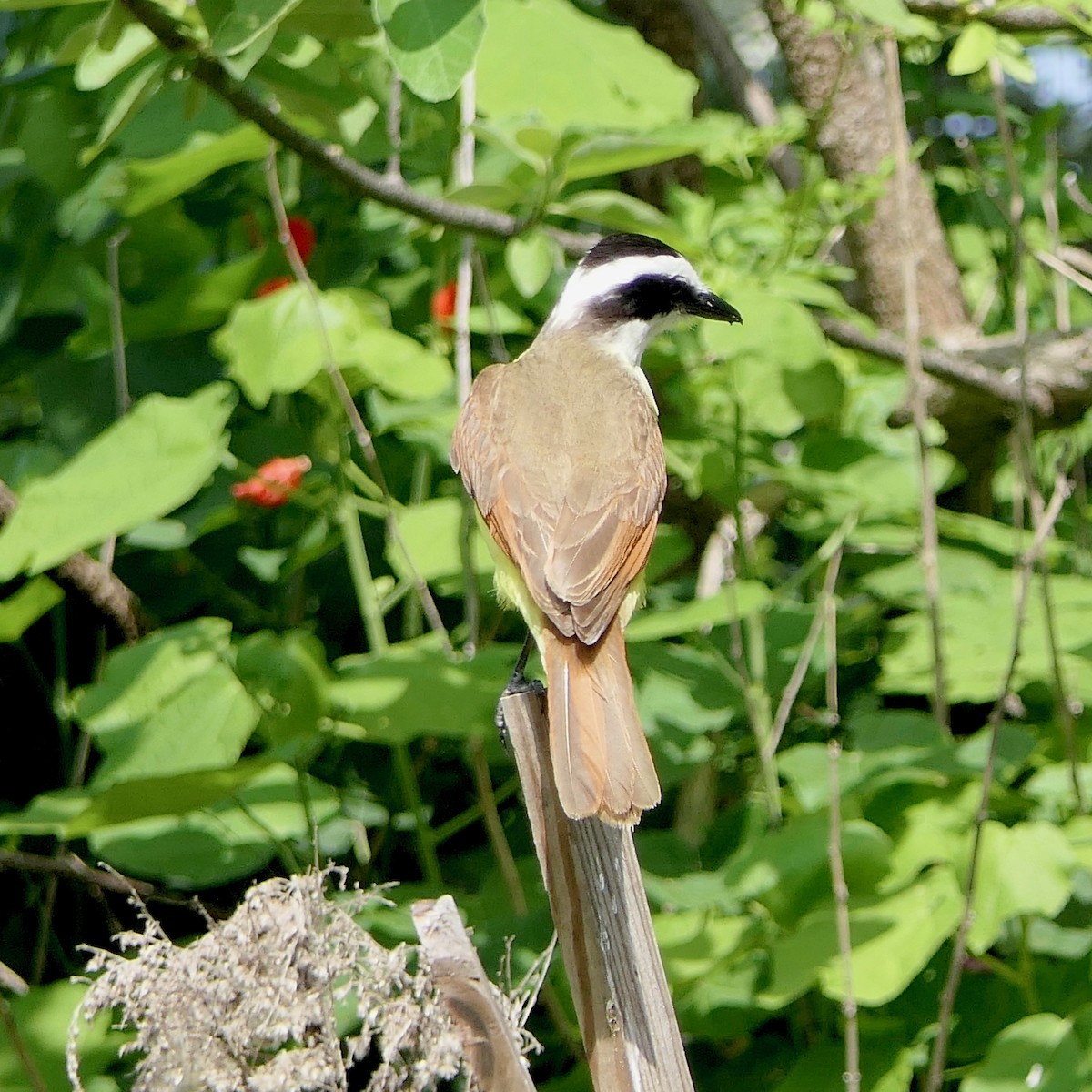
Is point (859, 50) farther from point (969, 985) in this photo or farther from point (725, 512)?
point (969, 985)

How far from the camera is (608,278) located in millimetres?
2580

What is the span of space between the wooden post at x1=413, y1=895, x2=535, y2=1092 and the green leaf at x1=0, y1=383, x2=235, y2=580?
1.02 m

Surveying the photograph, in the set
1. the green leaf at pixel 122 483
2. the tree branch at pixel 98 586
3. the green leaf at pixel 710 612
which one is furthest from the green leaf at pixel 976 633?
the tree branch at pixel 98 586

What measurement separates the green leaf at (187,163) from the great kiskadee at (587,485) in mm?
614

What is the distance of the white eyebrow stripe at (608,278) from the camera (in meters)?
2.48

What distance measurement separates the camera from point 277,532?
3207mm

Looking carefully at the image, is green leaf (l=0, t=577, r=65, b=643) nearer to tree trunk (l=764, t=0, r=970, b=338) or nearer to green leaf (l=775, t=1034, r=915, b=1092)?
green leaf (l=775, t=1034, r=915, b=1092)

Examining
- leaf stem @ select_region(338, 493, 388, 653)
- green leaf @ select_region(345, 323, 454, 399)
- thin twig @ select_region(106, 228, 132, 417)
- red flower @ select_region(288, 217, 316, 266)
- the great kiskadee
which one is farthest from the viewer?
red flower @ select_region(288, 217, 316, 266)

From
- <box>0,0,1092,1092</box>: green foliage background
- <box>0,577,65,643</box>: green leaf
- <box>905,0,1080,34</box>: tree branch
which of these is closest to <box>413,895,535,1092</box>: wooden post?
<box>0,0,1092,1092</box>: green foliage background

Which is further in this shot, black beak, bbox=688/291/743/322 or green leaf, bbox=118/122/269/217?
green leaf, bbox=118/122/269/217

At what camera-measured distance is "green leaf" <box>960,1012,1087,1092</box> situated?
→ 2.16 meters

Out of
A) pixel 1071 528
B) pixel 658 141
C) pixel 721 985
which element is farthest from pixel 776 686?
pixel 1071 528

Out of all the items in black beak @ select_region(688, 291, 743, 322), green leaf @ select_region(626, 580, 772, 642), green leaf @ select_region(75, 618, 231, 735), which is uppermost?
black beak @ select_region(688, 291, 743, 322)

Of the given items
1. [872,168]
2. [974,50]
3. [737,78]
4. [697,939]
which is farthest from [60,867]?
[737,78]
